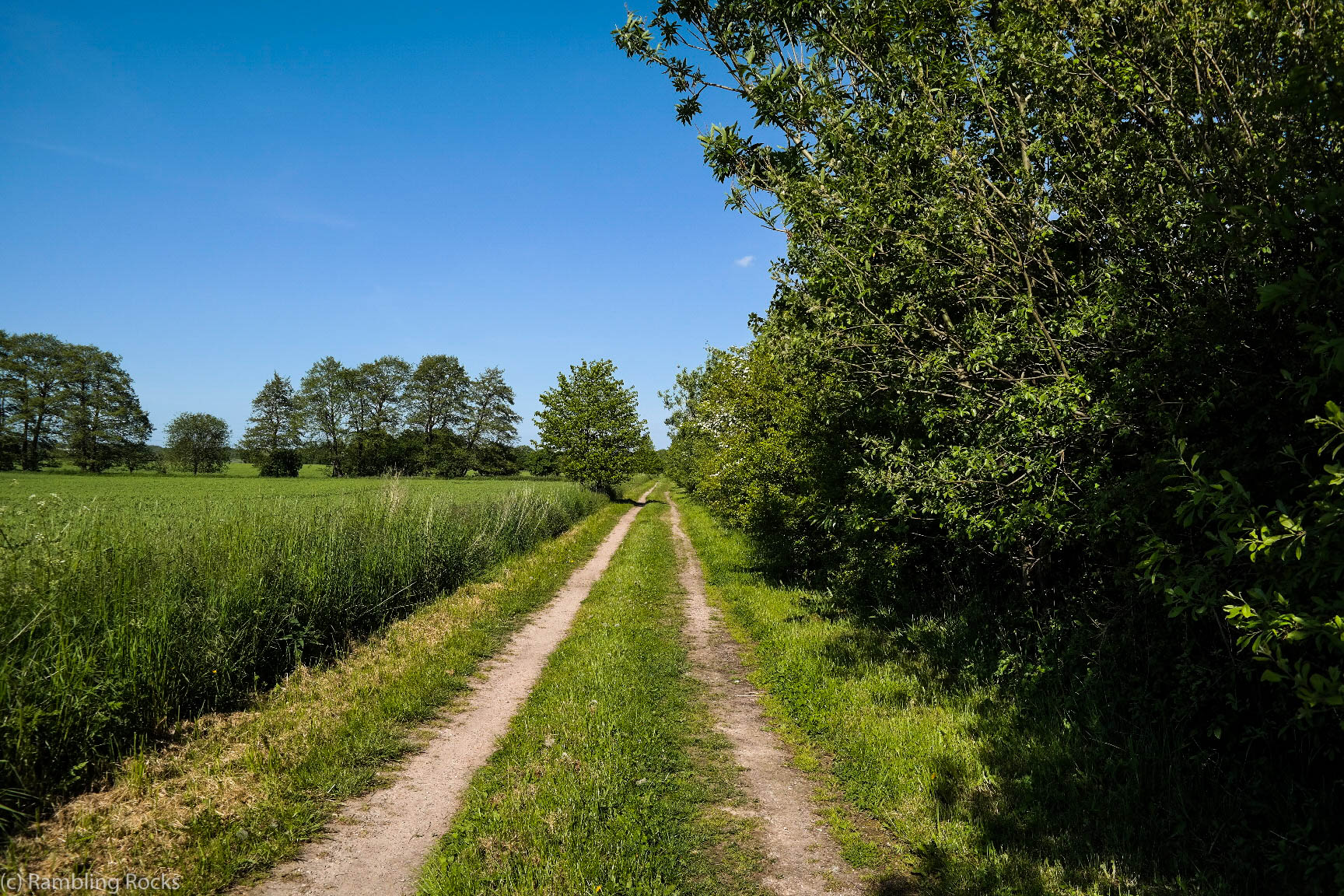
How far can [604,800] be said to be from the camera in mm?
4934

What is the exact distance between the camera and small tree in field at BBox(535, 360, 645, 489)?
1750 inches

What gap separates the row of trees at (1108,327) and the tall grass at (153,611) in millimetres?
7790

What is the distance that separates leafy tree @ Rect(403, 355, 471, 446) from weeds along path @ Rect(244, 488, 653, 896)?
277ft

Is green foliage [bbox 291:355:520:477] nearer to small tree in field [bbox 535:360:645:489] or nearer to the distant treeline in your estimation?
the distant treeline

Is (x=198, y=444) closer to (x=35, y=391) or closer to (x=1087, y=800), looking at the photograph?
(x=35, y=391)

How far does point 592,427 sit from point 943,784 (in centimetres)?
4141

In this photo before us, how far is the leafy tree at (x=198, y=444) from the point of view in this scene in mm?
74188

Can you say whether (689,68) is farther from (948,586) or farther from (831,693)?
(948,586)

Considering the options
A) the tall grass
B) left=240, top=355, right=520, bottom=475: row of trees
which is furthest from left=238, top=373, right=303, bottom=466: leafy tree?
the tall grass

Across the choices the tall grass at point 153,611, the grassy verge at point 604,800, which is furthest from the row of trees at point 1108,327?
the tall grass at point 153,611

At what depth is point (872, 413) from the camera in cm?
773

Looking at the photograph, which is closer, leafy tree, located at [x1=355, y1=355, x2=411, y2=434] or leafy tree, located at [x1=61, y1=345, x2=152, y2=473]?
leafy tree, located at [x1=61, y1=345, x2=152, y2=473]

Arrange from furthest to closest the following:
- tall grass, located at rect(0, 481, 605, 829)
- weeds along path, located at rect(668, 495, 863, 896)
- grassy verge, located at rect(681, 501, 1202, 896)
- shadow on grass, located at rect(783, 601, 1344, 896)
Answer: tall grass, located at rect(0, 481, 605, 829), weeds along path, located at rect(668, 495, 863, 896), grassy verge, located at rect(681, 501, 1202, 896), shadow on grass, located at rect(783, 601, 1344, 896)

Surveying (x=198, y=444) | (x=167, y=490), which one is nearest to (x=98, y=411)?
(x=198, y=444)
